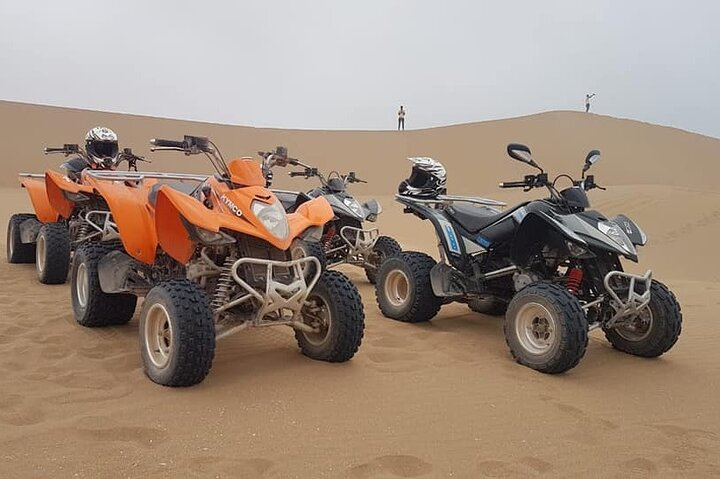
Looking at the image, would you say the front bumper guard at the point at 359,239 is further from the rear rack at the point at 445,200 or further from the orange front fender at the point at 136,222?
the orange front fender at the point at 136,222

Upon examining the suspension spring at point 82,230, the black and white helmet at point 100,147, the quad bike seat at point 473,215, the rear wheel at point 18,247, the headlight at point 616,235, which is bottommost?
the rear wheel at point 18,247

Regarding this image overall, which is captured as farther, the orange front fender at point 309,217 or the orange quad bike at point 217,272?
the orange front fender at point 309,217

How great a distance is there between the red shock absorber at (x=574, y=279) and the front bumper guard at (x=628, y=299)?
0.88ft

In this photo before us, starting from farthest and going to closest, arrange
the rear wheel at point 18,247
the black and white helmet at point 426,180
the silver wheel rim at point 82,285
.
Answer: the rear wheel at point 18,247, the black and white helmet at point 426,180, the silver wheel rim at point 82,285

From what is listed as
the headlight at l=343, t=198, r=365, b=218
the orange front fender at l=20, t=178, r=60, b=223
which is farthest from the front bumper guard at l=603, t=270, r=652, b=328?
the orange front fender at l=20, t=178, r=60, b=223

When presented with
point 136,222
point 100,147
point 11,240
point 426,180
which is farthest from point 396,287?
point 11,240

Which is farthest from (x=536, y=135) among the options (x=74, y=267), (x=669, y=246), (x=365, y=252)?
(x=74, y=267)

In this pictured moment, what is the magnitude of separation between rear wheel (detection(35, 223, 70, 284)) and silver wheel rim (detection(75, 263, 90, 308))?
1.77 metres

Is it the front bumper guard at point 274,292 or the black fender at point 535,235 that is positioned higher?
the black fender at point 535,235

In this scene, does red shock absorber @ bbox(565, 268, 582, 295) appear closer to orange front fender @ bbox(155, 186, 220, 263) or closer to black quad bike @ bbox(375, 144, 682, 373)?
black quad bike @ bbox(375, 144, 682, 373)

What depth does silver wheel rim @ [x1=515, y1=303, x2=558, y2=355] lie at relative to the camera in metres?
4.21

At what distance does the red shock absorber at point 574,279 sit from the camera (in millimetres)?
4598

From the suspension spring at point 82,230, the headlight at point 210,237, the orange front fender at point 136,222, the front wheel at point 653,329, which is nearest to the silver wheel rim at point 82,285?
the orange front fender at point 136,222

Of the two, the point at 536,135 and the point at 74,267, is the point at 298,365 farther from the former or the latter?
the point at 536,135
